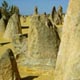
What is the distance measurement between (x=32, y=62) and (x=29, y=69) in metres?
0.22

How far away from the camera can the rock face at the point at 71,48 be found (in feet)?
9.91

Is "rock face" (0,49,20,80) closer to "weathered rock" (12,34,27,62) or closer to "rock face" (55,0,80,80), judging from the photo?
"weathered rock" (12,34,27,62)

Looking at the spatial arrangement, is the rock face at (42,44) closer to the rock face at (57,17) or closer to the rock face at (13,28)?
the rock face at (13,28)

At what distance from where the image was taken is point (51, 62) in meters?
8.62

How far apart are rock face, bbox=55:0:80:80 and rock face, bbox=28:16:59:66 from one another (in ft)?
16.4

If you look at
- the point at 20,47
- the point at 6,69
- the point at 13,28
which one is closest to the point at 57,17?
the point at 13,28

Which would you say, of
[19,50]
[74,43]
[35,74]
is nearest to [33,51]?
[35,74]

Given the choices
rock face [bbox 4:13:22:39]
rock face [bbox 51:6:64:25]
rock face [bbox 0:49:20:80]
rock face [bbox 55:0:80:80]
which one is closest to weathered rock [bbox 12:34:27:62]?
rock face [bbox 0:49:20:80]

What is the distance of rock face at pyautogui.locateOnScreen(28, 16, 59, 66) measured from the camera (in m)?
8.73

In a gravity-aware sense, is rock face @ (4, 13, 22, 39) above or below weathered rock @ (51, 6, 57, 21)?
below

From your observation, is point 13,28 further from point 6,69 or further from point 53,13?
point 53,13

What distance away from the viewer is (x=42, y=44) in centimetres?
891

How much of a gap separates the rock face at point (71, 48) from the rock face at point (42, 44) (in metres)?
5.01

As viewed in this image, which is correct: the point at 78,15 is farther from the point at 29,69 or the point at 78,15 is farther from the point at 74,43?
the point at 29,69
